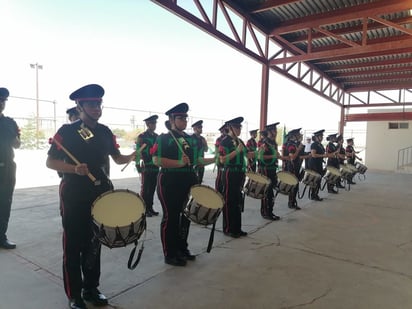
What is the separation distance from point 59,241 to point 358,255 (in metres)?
3.27

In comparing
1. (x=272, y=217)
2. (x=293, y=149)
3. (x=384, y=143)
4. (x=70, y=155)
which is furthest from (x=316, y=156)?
(x=384, y=143)

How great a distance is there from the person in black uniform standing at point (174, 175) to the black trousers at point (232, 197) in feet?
2.75

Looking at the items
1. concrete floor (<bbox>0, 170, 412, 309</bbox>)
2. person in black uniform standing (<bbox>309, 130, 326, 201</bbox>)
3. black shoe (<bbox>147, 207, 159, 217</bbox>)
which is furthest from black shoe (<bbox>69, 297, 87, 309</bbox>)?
person in black uniform standing (<bbox>309, 130, 326, 201</bbox>)

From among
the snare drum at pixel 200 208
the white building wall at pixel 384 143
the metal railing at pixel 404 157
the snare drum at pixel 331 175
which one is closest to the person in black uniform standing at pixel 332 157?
the snare drum at pixel 331 175

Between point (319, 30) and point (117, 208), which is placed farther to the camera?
point (319, 30)

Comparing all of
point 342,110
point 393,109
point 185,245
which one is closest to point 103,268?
point 185,245

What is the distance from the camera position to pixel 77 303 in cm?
204

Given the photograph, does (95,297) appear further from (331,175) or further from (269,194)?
(331,175)

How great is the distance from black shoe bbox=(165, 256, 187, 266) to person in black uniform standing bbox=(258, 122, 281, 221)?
201cm

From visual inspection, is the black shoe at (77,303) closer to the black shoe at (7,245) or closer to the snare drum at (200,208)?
the snare drum at (200,208)

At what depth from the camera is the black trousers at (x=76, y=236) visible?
2.00 metres

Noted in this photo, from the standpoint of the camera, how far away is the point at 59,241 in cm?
337

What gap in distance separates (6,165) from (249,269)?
8.76 ft

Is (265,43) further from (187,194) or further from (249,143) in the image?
(187,194)
